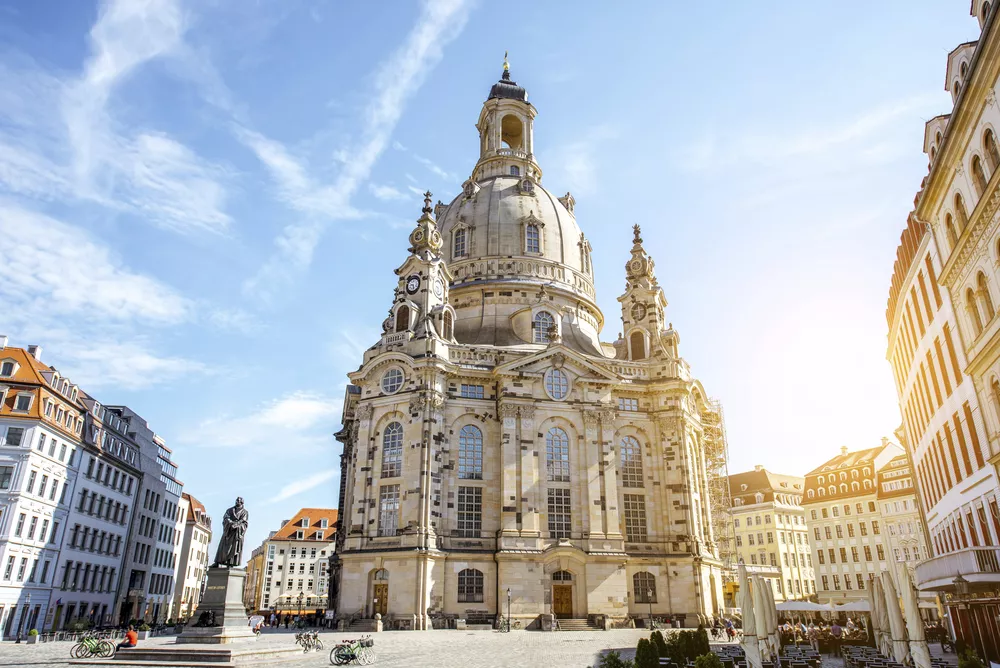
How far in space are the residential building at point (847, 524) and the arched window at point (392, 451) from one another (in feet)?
171

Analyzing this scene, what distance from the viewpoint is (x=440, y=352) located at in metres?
55.2

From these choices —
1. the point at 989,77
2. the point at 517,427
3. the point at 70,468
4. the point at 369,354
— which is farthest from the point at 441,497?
the point at 989,77

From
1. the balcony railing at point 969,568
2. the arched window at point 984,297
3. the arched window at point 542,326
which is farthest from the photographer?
the arched window at point 542,326

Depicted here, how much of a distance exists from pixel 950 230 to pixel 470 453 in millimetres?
35904

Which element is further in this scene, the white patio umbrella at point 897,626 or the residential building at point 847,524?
the residential building at point 847,524

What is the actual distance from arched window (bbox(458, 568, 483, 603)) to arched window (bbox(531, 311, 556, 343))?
20.0m

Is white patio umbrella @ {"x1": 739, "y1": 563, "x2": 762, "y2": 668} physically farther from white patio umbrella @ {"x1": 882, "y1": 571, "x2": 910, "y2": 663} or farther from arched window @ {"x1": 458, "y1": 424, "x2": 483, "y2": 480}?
arched window @ {"x1": 458, "y1": 424, "x2": 483, "y2": 480}

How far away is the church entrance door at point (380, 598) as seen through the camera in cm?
4903

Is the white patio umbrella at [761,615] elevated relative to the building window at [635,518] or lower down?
lower down

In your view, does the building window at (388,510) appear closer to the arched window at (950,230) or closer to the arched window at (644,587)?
the arched window at (644,587)

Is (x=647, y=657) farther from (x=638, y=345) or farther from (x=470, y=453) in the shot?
(x=638, y=345)

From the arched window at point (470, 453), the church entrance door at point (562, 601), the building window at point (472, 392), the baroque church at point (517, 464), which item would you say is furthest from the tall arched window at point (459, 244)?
the church entrance door at point (562, 601)

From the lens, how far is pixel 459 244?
69.1 meters

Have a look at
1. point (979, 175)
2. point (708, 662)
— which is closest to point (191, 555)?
point (708, 662)
